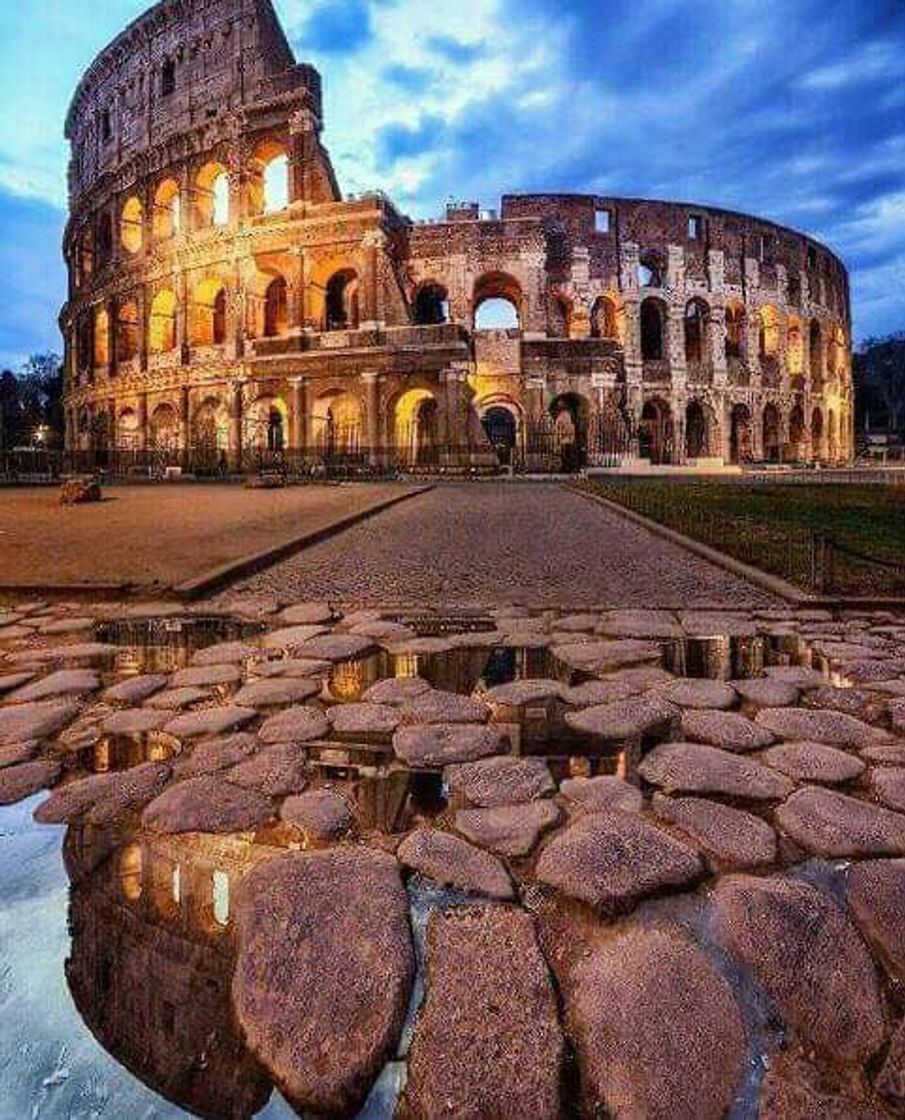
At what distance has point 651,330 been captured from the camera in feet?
127

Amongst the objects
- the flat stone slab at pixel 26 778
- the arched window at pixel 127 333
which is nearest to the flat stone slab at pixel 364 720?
the flat stone slab at pixel 26 778

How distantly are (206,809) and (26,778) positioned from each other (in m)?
0.63

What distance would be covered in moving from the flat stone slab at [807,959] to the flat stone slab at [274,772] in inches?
44.4

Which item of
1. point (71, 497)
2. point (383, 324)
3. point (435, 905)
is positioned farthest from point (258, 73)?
point (435, 905)

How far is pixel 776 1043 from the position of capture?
3.46ft

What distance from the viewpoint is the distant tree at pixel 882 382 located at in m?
54.3

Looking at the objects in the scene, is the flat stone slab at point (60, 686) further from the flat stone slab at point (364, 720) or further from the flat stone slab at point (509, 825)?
the flat stone slab at point (509, 825)

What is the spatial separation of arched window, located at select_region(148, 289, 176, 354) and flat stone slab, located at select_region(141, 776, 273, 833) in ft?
126

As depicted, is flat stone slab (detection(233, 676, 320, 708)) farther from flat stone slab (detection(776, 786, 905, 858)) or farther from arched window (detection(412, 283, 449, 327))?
arched window (detection(412, 283, 449, 327))

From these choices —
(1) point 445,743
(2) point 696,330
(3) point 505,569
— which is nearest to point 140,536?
(3) point 505,569

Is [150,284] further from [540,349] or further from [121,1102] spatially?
[121,1102]

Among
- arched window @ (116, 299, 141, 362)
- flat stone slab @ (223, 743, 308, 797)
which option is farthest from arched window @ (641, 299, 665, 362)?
flat stone slab @ (223, 743, 308, 797)

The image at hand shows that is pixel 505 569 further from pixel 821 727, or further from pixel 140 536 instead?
pixel 140 536

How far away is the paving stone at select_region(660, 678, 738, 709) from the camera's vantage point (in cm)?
255
